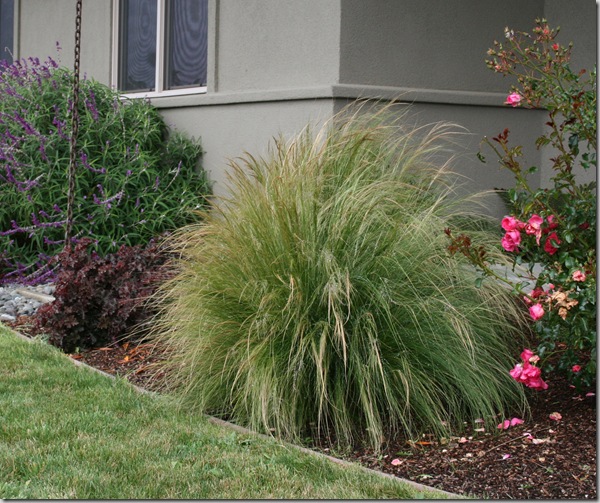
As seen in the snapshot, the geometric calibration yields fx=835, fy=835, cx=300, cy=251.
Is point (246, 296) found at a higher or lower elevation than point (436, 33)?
lower

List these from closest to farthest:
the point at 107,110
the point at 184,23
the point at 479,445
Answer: the point at 479,445
the point at 107,110
the point at 184,23

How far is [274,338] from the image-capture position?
165 inches

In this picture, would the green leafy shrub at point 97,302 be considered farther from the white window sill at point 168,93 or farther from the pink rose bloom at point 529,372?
the white window sill at point 168,93

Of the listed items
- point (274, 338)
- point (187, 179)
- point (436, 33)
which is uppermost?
point (436, 33)

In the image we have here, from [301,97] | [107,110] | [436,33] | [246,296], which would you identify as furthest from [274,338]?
[107,110]

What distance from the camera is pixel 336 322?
160 inches

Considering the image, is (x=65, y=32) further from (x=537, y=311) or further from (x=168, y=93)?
(x=537, y=311)

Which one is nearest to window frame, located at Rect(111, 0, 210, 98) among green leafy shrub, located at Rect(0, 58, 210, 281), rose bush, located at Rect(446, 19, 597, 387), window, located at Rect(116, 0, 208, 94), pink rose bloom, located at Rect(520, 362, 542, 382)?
window, located at Rect(116, 0, 208, 94)

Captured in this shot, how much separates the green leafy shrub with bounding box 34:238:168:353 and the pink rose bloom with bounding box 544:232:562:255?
2.83 meters

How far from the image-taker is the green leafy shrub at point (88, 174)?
783 centimetres

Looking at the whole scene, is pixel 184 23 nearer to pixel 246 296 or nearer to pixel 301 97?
pixel 301 97

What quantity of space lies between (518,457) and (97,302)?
→ 132 inches

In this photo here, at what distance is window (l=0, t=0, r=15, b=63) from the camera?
13.5m

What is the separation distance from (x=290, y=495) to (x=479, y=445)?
1.08 metres
